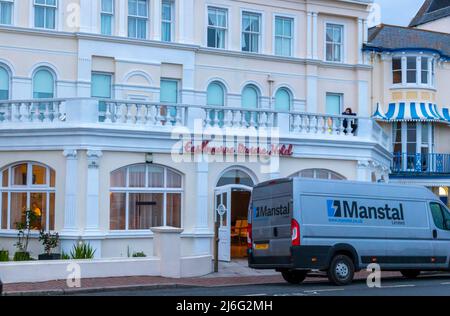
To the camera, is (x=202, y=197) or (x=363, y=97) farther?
(x=363, y=97)

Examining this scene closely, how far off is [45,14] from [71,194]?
8538mm

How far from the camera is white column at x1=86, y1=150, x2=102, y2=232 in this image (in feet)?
79.2

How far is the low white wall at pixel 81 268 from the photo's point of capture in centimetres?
1961

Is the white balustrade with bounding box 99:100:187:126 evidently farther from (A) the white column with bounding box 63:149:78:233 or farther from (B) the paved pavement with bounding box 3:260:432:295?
(B) the paved pavement with bounding box 3:260:432:295

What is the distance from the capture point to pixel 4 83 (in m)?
29.6

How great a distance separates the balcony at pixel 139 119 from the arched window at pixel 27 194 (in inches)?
43.0

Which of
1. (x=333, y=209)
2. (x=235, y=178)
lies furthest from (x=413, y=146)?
(x=333, y=209)

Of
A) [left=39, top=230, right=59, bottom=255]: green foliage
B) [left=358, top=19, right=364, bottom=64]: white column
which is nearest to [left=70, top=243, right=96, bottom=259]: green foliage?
[left=39, top=230, right=59, bottom=255]: green foliage

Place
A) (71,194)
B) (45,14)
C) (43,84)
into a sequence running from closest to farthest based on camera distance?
(71,194)
(45,14)
(43,84)

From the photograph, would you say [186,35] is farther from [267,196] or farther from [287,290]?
[287,290]

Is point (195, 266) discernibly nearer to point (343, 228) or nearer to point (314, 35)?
point (343, 228)

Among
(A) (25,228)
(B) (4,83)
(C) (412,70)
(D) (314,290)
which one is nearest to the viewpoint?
(D) (314,290)

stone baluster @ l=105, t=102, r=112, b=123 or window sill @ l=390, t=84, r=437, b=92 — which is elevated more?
window sill @ l=390, t=84, r=437, b=92

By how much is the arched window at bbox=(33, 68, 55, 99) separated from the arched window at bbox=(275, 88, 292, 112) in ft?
29.7
